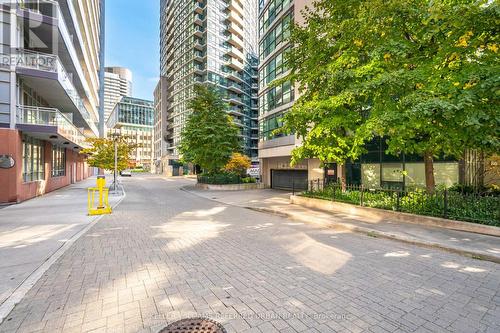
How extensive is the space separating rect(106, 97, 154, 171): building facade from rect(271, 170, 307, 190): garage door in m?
93.2

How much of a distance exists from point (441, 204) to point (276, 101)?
17.2 m

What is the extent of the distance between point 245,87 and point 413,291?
219 feet

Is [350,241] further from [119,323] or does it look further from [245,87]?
[245,87]

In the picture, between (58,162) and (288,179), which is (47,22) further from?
(288,179)

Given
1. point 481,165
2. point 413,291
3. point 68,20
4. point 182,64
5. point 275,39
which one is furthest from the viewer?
point 182,64

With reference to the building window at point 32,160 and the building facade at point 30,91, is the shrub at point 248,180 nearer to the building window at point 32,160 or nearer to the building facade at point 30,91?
the building facade at point 30,91

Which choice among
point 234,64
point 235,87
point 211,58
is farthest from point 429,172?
point 234,64

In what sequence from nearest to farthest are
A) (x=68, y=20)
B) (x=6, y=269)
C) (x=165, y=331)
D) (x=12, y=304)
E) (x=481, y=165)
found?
1. (x=165, y=331)
2. (x=12, y=304)
3. (x=6, y=269)
4. (x=481, y=165)
5. (x=68, y=20)

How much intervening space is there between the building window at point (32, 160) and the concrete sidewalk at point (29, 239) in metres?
3.80

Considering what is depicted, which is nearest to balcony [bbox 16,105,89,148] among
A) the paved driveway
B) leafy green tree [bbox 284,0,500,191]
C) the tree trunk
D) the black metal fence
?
the paved driveway

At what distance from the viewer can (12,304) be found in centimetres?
377

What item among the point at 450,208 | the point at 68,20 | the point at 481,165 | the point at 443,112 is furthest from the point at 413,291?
the point at 68,20

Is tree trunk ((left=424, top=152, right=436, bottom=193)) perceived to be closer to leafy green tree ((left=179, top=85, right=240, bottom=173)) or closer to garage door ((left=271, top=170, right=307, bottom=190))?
garage door ((left=271, top=170, right=307, bottom=190))

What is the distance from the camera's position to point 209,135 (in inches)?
945
